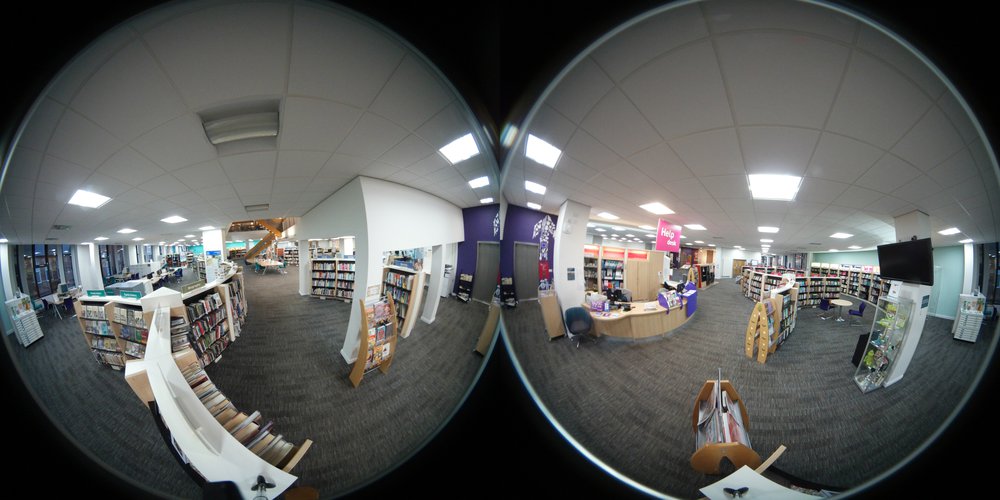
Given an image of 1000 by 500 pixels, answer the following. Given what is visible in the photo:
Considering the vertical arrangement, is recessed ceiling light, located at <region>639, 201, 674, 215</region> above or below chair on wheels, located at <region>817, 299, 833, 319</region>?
above

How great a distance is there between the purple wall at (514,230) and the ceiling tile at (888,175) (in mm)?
624

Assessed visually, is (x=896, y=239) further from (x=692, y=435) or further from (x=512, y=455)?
(x=512, y=455)

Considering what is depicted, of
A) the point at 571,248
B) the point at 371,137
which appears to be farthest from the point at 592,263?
the point at 371,137

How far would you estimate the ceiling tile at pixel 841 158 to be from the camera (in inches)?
18.2

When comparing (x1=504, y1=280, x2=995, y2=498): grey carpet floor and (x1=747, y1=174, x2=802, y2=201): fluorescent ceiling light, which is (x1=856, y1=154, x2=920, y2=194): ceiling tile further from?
(x1=504, y1=280, x2=995, y2=498): grey carpet floor

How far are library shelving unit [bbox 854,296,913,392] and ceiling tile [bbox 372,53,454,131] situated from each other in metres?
1.06

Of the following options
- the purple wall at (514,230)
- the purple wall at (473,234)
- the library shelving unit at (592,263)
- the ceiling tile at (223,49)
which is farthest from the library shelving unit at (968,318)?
the ceiling tile at (223,49)

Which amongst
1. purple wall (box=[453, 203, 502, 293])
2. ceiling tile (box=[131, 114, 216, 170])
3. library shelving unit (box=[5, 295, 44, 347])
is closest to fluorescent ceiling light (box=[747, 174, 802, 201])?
purple wall (box=[453, 203, 502, 293])

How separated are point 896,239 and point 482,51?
107 cm

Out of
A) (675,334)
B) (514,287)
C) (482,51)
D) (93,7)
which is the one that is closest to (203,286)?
(93,7)

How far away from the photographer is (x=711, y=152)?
58 centimetres

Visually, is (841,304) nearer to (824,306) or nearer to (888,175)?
(824,306)

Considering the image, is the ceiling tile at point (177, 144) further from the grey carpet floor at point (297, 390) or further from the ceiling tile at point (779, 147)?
the ceiling tile at point (779, 147)

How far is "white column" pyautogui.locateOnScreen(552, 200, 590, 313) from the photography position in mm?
792
